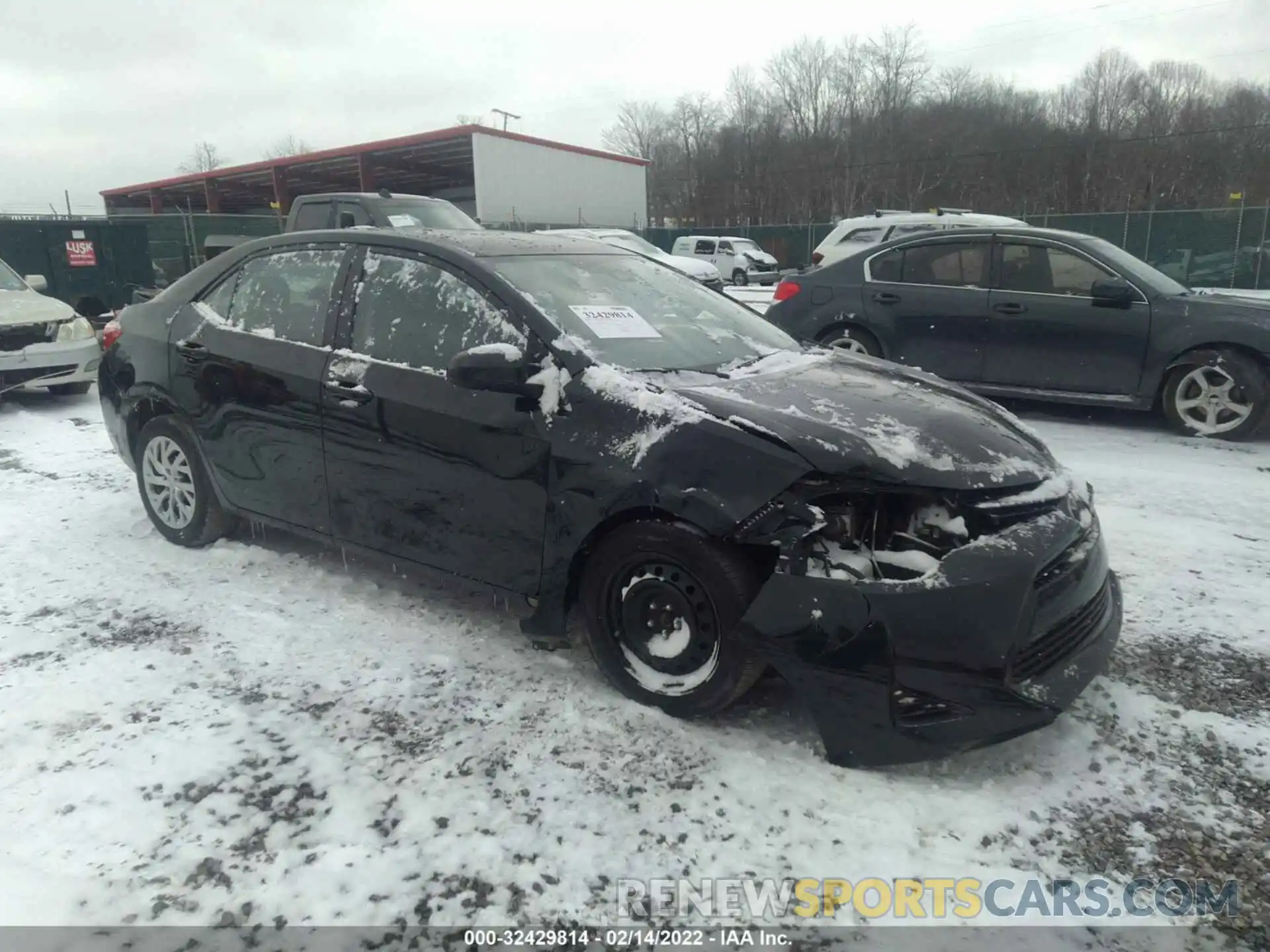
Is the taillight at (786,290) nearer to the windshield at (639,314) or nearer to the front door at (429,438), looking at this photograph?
the windshield at (639,314)

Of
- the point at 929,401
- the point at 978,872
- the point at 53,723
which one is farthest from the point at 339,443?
the point at 978,872

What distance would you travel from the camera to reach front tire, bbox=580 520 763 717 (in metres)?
2.68

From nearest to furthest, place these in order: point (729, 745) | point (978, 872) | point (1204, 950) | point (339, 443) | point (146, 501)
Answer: point (1204, 950) < point (978, 872) < point (729, 745) < point (339, 443) < point (146, 501)

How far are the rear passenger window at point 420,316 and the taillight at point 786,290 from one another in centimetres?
512

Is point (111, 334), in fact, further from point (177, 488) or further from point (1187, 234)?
point (1187, 234)

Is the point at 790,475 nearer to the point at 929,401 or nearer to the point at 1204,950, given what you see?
the point at 929,401

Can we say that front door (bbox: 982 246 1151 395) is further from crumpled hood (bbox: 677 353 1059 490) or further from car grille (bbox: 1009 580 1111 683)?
car grille (bbox: 1009 580 1111 683)

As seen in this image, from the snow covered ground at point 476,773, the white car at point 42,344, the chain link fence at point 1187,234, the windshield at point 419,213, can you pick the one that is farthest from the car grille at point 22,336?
the chain link fence at point 1187,234

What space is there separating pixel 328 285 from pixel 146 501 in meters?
1.83

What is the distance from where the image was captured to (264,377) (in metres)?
3.91

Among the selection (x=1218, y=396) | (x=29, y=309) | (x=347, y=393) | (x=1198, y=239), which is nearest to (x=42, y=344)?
(x=29, y=309)

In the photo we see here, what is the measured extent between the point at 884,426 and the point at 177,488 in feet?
12.0

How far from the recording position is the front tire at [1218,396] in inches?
246

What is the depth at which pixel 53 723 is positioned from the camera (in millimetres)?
2951
